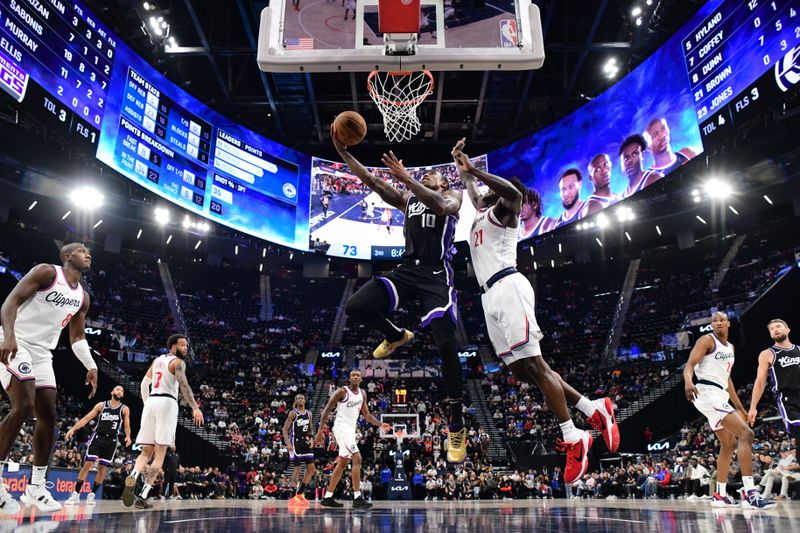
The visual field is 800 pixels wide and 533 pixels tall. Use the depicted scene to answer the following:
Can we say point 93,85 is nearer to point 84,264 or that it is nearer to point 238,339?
point 238,339

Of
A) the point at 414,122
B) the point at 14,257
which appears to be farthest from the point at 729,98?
the point at 14,257

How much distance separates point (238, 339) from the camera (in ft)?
95.0

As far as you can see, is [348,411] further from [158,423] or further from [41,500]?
[41,500]

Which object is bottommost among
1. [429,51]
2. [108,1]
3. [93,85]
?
[429,51]

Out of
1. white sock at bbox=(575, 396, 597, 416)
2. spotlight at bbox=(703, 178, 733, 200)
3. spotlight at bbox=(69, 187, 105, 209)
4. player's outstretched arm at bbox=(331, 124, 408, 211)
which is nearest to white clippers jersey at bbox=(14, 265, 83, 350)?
player's outstretched arm at bbox=(331, 124, 408, 211)

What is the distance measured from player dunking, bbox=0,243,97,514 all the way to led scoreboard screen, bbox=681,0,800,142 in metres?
16.9

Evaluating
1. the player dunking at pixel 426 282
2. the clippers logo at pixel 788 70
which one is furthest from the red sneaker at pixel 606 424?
the clippers logo at pixel 788 70

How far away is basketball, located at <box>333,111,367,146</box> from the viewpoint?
5.77m

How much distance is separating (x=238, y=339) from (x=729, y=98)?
72.9ft

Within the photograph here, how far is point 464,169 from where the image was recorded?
523 centimetres

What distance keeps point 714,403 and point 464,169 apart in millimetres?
4238

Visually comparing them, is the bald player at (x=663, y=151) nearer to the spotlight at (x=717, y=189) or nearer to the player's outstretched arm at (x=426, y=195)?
the spotlight at (x=717, y=189)

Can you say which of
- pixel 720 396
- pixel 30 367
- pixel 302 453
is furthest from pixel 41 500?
pixel 720 396

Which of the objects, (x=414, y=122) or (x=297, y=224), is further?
(x=297, y=224)
